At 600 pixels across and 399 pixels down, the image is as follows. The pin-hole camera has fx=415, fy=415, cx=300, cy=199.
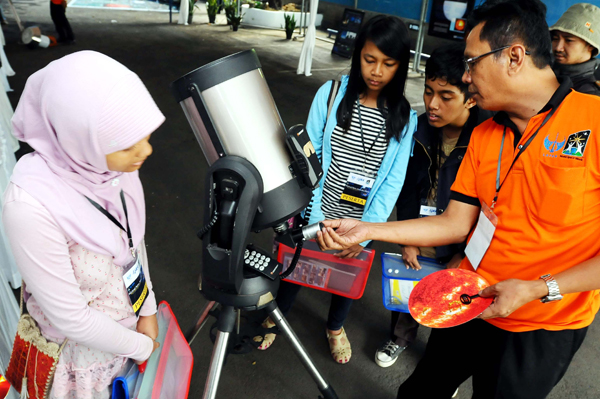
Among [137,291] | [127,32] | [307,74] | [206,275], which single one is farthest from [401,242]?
[127,32]

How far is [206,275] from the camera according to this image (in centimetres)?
116

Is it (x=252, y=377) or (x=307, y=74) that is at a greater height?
(x=307, y=74)

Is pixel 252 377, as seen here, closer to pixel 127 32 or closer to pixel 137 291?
pixel 137 291

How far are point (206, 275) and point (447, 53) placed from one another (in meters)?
1.27

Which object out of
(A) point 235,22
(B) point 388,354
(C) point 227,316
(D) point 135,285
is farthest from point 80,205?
(A) point 235,22

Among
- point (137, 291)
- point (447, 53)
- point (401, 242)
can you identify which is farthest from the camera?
point (447, 53)

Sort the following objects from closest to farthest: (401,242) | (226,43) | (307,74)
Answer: (401,242)
(307,74)
(226,43)

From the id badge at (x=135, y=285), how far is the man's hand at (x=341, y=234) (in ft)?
1.87

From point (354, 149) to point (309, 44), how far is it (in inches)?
224

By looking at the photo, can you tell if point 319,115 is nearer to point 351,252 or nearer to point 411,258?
point 351,252

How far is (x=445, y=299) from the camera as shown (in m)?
1.13

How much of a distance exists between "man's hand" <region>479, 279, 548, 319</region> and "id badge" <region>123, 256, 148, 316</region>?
971 mm

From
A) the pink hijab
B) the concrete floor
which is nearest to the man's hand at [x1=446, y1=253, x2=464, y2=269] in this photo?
the concrete floor

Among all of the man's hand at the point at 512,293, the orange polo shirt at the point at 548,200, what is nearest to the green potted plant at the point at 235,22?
the orange polo shirt at the point at 548,200
